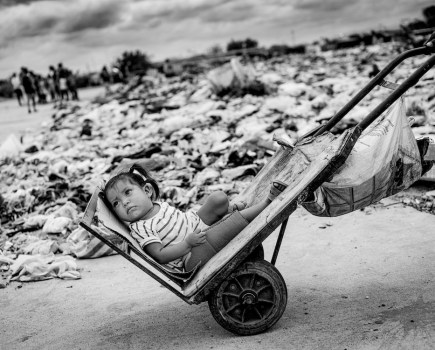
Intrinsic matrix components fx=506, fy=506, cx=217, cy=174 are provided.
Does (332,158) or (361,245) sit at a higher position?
(332,158)

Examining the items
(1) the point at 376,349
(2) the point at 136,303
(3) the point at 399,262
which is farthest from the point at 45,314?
(3) the point at 399,262

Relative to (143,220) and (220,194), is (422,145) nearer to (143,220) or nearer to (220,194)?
(220,194)

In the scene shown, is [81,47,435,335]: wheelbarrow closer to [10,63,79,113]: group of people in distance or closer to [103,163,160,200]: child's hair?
[103,163,160,200]: child's hair

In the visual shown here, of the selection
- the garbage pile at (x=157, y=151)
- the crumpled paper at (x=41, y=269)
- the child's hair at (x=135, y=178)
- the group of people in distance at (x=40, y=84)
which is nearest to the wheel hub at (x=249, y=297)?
the child's hair at (x=135, y=178)

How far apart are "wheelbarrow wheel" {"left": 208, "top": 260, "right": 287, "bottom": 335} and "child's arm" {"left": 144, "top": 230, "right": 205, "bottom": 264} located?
0.88ft

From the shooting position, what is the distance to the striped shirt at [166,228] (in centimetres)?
279

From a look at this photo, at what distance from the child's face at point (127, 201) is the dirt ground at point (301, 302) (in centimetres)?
71

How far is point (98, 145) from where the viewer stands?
30.0 feet

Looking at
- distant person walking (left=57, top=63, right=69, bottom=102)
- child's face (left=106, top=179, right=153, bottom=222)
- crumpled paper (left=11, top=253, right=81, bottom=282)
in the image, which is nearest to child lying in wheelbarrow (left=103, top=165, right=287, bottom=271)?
child's face (left=106, top=179, right=153, bottom=222)

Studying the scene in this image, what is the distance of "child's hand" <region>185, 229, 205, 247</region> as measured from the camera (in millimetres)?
2678

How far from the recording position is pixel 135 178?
2924 millimetres

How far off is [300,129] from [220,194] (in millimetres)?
4891

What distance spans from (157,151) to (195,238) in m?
4.94

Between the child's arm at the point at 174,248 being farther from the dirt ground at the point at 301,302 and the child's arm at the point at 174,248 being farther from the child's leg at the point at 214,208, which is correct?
the dirt ground at the point at 301,302
